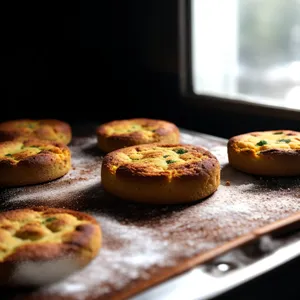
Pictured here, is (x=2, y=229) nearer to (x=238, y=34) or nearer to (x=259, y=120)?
(x=259, y=120)

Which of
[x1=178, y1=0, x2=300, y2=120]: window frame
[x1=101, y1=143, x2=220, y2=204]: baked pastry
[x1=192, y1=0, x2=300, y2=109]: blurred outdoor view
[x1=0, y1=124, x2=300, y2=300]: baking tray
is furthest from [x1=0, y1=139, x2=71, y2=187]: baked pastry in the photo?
[x1=192, y1=0, x2=300, y2=109]: blurred outdoor view

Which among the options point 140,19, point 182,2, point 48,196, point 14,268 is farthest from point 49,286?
point 140,19

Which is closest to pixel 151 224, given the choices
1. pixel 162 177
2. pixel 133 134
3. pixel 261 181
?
pixel 162 177

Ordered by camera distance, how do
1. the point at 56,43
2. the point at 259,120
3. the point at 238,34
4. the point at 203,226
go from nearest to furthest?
the point at 203,226 → the point at 259,120 → the point at 238,34 → the point at 56,43

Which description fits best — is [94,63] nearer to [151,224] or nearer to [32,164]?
[32,164]

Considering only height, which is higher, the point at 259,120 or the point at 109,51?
the point at 109,51

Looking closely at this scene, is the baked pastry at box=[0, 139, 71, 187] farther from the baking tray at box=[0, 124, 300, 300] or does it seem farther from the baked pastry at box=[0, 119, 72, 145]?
the baked pastry at box=[0, 119, 72, 145]

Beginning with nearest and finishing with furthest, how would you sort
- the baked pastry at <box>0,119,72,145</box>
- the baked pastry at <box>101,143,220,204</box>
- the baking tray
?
the baking tray, the baked pastry at <box>101,143,220,204</box>, the baked pastry at <box>0,119,72,145</box>
